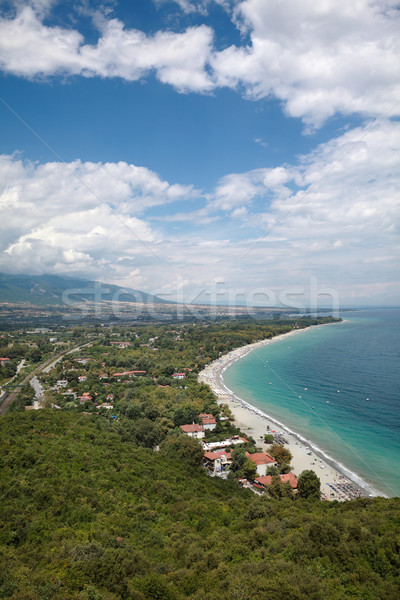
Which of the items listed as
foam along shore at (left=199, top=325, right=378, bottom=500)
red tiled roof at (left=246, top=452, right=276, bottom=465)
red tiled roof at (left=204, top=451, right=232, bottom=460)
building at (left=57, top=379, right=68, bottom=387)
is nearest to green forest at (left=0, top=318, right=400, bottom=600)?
red tiled roof at (left=246, top=452, right=276, bottom=465)

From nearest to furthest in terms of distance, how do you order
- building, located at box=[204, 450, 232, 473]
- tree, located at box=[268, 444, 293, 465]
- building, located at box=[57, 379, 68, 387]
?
building, located at box=[204, 450, 232, 473]
tree, located at box=[268, 444, 293, 465]
building, located at box=[57, 379, 68, 387]

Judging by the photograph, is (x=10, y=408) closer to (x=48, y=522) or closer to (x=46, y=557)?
(x=48, y=522)

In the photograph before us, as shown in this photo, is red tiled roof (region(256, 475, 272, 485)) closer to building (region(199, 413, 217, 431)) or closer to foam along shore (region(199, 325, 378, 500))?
foam along shore (region(199, 325, 378, 500))

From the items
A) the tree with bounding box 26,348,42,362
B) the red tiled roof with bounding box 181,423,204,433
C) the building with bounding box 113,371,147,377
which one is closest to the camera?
the red tiled roof with bounding box 181,423,204,433

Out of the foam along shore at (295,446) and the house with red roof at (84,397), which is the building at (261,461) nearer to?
the foam along shore at (295,446)

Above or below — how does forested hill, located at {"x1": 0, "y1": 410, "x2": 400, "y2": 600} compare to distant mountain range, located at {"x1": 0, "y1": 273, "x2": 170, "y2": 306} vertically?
below

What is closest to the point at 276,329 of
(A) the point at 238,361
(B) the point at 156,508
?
(A) the point at 238,361
